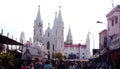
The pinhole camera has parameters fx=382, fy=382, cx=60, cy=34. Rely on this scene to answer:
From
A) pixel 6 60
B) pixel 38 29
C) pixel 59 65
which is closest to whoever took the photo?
pixel 6 60

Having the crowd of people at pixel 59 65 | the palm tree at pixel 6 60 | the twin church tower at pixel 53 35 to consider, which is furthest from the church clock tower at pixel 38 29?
the palm tree at pixel 6 60

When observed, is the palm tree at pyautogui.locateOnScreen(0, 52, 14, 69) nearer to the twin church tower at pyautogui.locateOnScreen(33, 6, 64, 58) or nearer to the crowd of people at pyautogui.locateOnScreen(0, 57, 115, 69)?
the crowd of people at pyautogui.locateOnScreen(0, 57, 115, 69)

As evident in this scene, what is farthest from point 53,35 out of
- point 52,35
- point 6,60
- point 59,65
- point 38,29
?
point 6,60

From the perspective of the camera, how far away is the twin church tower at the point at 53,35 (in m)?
152

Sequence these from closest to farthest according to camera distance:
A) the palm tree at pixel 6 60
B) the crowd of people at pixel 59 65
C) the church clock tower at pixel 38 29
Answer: the palm tree at pixel 6 60 → the crowd of people at pixel 59 65 → the church clock tower at pixel 38 29

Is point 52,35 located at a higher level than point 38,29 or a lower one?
lower

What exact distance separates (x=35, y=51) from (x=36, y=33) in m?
40.7

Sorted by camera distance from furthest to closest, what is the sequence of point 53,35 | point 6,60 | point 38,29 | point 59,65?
1. point 53,35
2. point 38,29
3. point 59,65
4. point 6,60

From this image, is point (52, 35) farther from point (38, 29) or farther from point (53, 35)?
point (38, 29)

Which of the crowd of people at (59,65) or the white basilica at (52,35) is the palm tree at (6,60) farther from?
the white basilica at (52,35)

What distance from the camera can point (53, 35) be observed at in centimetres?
15688

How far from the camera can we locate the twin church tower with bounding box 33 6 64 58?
15238 centimetres

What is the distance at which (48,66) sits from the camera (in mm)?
22250

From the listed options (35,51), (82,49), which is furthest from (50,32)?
(35,51)
